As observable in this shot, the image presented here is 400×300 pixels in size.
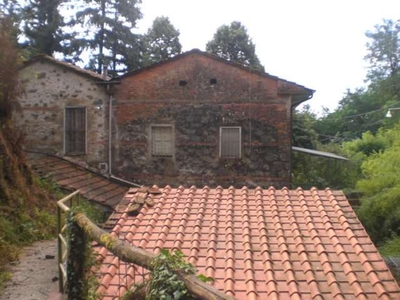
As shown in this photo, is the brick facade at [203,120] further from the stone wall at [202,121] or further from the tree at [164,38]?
the tree at [164,38]

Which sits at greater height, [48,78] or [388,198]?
[48,78]

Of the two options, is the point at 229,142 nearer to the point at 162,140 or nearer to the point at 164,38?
the point at 162,140

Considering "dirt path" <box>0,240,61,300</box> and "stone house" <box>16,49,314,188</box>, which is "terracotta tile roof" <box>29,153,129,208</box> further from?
"dirt path" <box>0,240,61,300</box>

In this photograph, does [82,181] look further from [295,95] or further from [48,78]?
[295,95]

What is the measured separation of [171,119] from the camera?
49.5 feet

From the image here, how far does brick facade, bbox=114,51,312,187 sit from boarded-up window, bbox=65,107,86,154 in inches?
52.6

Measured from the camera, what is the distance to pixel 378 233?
554 inches

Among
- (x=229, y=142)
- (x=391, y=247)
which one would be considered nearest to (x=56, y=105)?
(x=229, y=142)

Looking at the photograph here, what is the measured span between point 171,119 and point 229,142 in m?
2.17

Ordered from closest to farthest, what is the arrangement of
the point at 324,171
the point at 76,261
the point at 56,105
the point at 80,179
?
the point at 76,261 → the point at 80,179 → the point at 56,105 → the point at 324,171

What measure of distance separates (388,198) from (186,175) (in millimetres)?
6509

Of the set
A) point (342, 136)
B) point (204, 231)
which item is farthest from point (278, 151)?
point (342, 136)

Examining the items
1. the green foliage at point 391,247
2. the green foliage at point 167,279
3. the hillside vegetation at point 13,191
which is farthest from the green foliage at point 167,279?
the green foliage at point 391,247

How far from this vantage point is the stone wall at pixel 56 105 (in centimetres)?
1551
